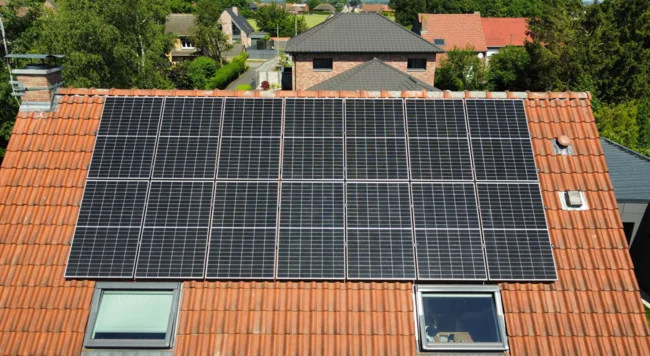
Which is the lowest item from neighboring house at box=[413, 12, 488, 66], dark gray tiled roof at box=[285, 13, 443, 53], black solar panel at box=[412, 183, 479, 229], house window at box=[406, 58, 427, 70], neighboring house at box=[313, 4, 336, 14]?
black solar panel at box=[412, 183, 479, 229]

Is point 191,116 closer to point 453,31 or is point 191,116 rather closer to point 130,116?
point 130,116

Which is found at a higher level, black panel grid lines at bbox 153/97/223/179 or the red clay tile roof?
black panel grid lines at bbox 153/97/223/179

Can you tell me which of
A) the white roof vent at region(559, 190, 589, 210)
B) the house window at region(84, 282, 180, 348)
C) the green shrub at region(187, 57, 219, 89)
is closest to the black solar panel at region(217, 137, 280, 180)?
the house window at region(84, 282, 180, 348)

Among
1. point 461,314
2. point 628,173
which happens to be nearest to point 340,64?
point 628,173

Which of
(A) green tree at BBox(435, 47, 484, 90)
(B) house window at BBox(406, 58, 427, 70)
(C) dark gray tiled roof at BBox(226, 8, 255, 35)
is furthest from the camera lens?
(C) dark gray tiled roof at BBox(226, 8, 255, 35)

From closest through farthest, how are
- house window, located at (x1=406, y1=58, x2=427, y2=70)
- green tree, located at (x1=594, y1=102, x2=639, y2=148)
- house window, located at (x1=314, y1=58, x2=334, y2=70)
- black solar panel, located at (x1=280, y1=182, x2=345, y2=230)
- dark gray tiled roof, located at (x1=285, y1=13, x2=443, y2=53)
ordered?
black solar panel, located at (x1=280, y1=182, x2=345, y2=230)
green tree, located at (x1=594, y1=102, x2=639, y2=148)
dark gray tiled roof, located at (x1=285, y1=13, x2=443, y2=53)
house window, located at (x1=314, y1=58, x2=334, y2=70)
house window, located at (x1=406, y1=58, x2=427, y2=70)

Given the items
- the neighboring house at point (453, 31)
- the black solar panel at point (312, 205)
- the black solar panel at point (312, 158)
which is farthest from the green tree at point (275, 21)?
the black solar panel at point (312, 205)

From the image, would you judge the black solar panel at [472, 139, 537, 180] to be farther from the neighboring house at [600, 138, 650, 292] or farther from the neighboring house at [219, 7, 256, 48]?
the neighboring house at [219, 7, 256, 48]
